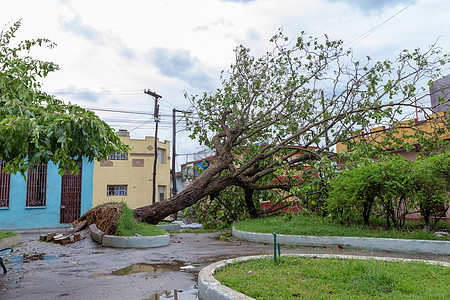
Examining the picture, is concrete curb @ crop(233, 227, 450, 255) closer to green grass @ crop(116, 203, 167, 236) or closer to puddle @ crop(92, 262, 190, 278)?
green grass @ crop(116, 203, 167, 236)

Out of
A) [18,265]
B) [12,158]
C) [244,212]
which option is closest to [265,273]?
[12,158]

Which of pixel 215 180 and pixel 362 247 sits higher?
pixel 215 180

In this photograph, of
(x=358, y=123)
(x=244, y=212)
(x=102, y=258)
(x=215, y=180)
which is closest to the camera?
(x=102, y=258)

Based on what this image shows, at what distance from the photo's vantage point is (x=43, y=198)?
70.9ft

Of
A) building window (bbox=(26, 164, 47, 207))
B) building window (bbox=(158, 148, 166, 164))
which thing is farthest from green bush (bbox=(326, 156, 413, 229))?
building window (bbox=(158, 148, 166, 164))

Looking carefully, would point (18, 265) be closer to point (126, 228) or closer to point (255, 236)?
point (126, 228)

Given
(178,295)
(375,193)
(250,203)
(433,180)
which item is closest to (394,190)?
(375,193)

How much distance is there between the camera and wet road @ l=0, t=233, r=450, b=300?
205 inches

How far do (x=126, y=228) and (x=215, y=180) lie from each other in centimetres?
432

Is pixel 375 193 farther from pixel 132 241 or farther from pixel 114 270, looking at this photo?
pixel 132 241

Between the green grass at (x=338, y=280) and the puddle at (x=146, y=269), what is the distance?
1.71m

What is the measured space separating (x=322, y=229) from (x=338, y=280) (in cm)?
526

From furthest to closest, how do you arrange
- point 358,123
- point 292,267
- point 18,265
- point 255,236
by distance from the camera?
point 358,123 → point 255,236 → point 18,265 → point 292,267

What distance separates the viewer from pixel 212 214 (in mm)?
16109
